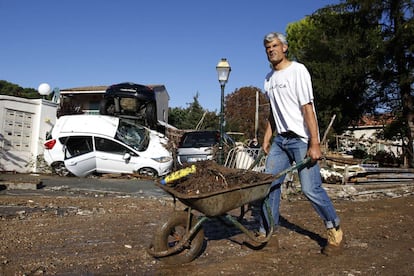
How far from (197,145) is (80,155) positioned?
3728mm

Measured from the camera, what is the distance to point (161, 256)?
3.30 metres

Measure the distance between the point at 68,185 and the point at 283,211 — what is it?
18.5 feet

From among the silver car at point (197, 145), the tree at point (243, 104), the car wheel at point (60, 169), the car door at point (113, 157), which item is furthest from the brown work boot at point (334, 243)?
the tree at point (243, 104)

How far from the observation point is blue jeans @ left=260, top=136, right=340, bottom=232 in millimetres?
3865

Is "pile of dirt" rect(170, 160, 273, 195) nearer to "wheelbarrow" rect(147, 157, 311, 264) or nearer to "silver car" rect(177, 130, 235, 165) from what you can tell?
"wheelbarrow" rect(147, 157, 311, 264)

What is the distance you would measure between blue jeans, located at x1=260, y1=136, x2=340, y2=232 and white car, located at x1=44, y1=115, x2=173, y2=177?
823 centimetres

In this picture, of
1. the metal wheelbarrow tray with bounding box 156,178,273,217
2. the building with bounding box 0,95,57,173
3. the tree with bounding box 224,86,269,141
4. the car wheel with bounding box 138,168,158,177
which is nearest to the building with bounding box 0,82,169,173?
the building with bounding box 0,95,57,173

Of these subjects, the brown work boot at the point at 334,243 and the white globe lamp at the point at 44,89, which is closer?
the brown work boot at the point at 334,243

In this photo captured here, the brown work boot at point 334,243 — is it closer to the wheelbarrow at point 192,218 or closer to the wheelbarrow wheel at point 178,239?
the wheelbarrow at point 192,218

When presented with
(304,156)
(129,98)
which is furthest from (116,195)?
(129,98)

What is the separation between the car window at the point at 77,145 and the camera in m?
11.8

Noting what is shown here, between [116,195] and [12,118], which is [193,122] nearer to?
[12,118]

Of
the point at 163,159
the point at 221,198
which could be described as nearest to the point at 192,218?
the point at 221,198

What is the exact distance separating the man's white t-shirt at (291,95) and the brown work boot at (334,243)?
922mm
